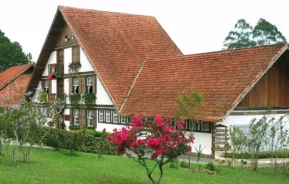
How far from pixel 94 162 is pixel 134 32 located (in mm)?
19386

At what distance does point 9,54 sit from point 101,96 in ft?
151

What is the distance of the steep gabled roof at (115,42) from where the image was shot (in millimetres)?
32781

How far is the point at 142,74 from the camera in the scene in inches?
1331

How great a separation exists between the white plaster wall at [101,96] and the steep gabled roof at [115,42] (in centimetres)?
123

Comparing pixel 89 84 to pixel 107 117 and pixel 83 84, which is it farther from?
pixel 107 117

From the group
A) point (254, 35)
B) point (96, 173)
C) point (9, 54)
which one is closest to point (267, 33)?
point (254, 35)

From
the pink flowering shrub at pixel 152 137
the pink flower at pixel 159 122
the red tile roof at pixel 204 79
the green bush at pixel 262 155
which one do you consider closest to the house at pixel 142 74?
the red tile roof at pixel 204 79


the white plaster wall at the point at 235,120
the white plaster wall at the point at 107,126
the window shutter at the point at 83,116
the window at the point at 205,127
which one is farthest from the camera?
the window shutter at the point at 83,116

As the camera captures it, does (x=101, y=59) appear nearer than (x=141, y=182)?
No

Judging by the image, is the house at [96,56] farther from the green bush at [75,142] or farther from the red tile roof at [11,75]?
the red tile roof at [11,75]

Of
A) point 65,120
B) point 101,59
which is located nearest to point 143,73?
point 101,59

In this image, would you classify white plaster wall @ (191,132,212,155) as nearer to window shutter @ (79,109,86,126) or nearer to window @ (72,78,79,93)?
window shutter @ (79,109,86,126)

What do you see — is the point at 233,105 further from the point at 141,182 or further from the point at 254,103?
the point at 141,182

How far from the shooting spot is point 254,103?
26250 millimetres
